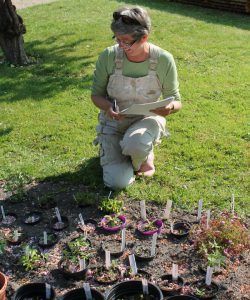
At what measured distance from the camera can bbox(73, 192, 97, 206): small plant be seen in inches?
188

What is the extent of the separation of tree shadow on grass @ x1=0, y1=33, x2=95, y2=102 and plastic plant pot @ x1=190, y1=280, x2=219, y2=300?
15.2ft

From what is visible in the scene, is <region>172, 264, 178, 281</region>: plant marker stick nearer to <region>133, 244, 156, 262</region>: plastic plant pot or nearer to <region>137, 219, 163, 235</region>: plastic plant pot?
<region>133, 244, 156, 262</region>: plastic plant pot

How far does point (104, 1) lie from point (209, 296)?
508 inches

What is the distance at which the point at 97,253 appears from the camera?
13.5ft

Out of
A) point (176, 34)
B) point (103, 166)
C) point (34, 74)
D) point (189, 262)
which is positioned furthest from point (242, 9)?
point (189, 262)

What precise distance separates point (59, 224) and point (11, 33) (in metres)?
5.36

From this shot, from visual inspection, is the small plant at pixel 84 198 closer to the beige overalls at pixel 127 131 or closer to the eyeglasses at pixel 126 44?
the beige overalls at pixel 127 131

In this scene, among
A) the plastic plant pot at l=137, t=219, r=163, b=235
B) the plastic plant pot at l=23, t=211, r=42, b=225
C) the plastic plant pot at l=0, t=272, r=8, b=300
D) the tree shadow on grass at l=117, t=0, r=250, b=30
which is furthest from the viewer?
the tree shadow on grass at l=117, t=0, r=250, b=30

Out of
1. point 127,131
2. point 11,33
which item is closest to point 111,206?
point 127,131

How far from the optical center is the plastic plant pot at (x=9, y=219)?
180 inches

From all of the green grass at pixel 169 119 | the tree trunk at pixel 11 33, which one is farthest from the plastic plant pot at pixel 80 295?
the tree trunk at pixel 11 33

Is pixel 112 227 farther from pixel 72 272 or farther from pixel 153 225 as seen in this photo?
pixel 72 272

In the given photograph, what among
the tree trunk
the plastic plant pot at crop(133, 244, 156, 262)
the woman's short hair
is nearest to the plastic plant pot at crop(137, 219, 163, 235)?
the plastic plant pot at crop(133, 244, 156, 262)

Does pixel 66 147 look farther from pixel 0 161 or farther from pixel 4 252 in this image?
pixel 4 252
